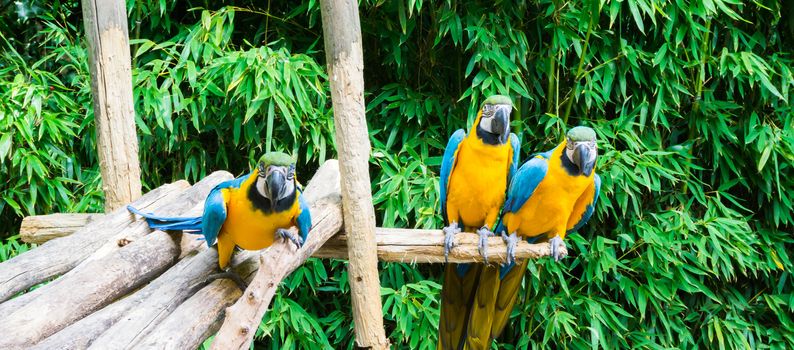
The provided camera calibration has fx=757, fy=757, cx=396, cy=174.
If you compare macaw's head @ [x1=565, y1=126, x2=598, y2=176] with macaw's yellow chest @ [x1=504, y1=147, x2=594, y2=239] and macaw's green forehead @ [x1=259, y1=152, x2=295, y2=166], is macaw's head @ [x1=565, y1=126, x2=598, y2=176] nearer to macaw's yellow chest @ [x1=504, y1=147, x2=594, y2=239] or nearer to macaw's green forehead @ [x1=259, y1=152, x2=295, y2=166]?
macaw's yellow chest @ [x1=504, y1=147, x2=594, y2=239]

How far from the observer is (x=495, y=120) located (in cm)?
228

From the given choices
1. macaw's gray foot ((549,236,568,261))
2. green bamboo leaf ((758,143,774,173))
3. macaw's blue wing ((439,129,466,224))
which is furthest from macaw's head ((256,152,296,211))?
green bamboo leaf ((758,143,774,173))

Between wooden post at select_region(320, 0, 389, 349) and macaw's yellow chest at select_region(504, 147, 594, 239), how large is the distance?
470mm

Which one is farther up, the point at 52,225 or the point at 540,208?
the point at 540,208

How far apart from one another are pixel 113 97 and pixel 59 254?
63 cm

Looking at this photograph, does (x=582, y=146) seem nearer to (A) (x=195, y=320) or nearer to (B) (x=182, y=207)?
(A) (x=195, y=320)

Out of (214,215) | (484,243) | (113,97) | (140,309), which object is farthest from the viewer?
(113,97)

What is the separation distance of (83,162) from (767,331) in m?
3.28

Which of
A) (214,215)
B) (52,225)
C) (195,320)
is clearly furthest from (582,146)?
(52,225)

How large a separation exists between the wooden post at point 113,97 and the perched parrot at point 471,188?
3.77 ft

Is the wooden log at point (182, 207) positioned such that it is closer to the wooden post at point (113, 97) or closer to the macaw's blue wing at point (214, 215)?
the wooden post at point (113, 97)

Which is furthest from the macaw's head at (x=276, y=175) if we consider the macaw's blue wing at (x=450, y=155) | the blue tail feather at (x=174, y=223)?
the macaw's blue wing at (x=450, y=155)

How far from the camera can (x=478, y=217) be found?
251 centimetres

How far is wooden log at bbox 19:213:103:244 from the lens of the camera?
2.76 meters
